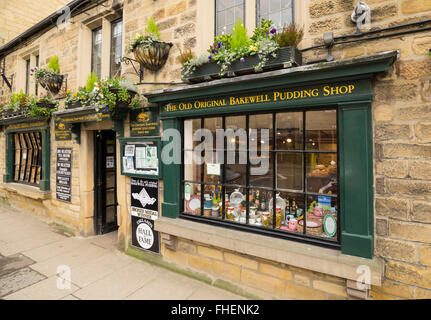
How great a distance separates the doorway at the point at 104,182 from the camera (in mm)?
6059

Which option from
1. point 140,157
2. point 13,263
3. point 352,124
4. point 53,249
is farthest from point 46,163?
point 352,124

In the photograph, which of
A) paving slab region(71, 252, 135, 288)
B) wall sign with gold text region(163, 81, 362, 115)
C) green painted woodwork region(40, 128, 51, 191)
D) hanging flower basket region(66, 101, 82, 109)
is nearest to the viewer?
wall sign with gold text region(163, 81, 362, 115)

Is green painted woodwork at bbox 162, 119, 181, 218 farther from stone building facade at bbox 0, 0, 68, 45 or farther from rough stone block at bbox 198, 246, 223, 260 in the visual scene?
stone building facade at bbox 0, 0, 68, 45

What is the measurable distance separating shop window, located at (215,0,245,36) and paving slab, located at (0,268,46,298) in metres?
5.19

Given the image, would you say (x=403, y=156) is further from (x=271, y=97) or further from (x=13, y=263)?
(x=13, y=263)

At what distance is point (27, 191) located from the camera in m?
7.19

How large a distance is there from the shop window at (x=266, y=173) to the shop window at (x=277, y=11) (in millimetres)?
1442

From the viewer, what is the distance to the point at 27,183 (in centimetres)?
786

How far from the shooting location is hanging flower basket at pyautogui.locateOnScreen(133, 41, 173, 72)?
163 inches

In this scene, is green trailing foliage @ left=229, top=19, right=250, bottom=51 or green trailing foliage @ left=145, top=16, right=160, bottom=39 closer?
green trailing foliage @ left=229, top=19, right=250, bottom=51

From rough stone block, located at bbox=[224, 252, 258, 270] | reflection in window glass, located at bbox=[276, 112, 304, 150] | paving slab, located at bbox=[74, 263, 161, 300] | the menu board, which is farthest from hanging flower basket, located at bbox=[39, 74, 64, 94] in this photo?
rough stone block, located at bbox=[224, 252, 258, 270]

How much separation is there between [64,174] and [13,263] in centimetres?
Answer: 235

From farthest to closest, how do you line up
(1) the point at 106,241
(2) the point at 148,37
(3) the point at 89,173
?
(3) the point at 89,173
(1) the point at 106,241
(2) the point at 148,37
